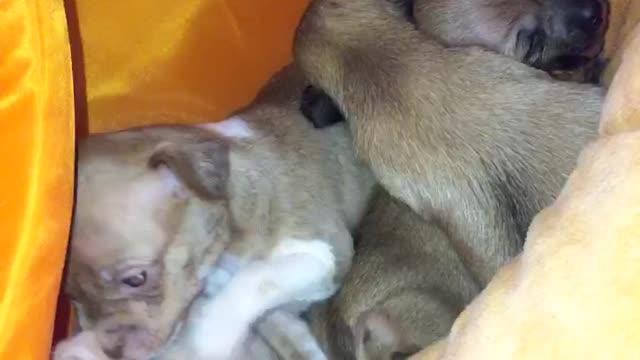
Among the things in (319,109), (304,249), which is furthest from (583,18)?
(304,249)

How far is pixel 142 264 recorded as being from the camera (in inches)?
67.0

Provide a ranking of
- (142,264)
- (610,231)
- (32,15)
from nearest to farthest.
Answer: (610,231) < (32,15) < (142,264)

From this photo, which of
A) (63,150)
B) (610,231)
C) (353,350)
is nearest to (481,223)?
(353,350)

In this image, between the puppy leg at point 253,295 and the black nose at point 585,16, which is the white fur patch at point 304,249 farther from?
the black nose at point 585,16

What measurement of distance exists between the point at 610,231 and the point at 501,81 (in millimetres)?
568

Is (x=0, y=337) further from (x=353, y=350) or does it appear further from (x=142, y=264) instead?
(x=353, y=350)

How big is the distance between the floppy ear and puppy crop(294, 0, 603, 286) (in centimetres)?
22

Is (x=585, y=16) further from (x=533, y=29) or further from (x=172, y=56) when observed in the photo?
(x=172, y=56)

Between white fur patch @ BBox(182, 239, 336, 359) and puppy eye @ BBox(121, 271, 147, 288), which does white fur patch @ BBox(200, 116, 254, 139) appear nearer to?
white fur patch @ BBox(182, 239, 336, 359)

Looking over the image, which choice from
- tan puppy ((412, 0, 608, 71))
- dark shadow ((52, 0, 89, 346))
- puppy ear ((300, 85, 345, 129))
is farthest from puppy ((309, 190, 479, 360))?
dark shadow ((52, 0, 89, 346))

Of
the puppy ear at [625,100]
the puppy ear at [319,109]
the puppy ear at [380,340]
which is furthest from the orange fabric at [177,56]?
the puppy ear at [625,100]

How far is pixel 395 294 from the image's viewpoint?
5.90 feet

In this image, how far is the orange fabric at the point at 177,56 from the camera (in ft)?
7.37

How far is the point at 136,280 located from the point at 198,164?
0.63 feet
